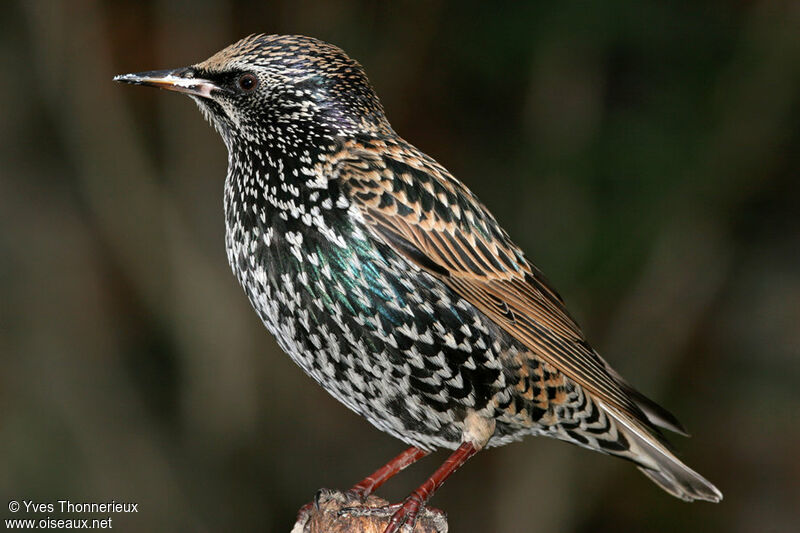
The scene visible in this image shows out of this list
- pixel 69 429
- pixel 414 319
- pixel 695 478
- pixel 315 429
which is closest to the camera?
pixel 414 319

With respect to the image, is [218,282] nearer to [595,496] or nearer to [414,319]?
[595,496]

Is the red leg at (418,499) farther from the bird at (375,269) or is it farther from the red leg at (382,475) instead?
the red leg at (382,475)

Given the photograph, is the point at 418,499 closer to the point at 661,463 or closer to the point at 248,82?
the point at 661,463

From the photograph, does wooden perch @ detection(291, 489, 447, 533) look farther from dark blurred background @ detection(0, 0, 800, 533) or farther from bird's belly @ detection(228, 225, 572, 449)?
dark blurred background @ detection(0, 0, 800, 533)

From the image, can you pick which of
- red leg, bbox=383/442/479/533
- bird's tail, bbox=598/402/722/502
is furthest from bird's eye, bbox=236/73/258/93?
bird's tail, bbox=598/402/722/502

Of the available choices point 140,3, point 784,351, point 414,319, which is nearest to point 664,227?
point 784,351

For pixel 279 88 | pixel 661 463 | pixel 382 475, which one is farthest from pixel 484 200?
pixel 279 88
